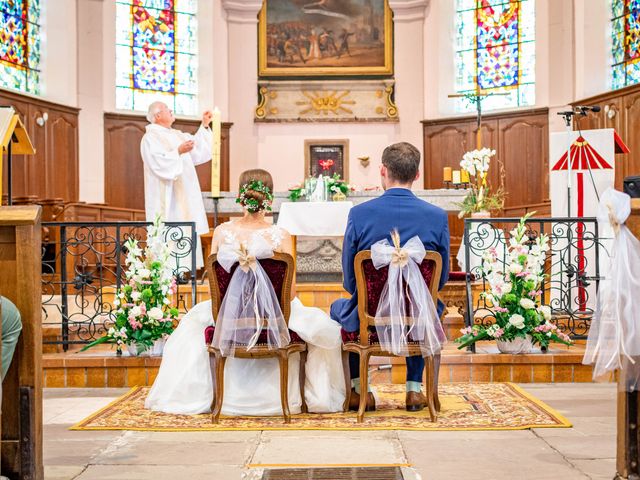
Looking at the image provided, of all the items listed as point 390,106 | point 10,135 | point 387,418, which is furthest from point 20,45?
point 387,418

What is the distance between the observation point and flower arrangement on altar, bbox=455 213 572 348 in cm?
636

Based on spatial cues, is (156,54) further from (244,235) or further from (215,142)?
(244,235)

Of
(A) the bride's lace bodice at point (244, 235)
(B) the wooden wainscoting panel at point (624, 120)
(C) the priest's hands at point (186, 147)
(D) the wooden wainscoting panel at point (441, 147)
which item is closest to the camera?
(A) the bride's lace bodice at point (244, 235)

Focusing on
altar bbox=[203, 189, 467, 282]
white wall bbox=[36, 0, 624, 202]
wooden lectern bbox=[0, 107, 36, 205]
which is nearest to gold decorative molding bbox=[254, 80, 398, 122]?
white wall bbox=[36, 0, 624, 202]

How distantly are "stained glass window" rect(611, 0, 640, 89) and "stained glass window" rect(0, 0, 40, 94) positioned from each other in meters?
8.75

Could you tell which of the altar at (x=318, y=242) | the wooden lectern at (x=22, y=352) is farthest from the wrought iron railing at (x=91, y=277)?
the wooden lectern at (x=22, y=352)

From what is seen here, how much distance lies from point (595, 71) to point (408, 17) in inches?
137

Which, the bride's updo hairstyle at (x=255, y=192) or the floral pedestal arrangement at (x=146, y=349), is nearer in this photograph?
the bride's updo hairstyle at (x=255, y=192)

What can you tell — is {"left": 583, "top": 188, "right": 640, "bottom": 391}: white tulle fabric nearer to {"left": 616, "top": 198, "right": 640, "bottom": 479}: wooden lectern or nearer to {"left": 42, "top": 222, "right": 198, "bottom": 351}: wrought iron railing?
{"left": 616, "top": 198, "right": 640, "bottom": 479}: wooden lectern

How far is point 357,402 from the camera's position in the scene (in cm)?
521

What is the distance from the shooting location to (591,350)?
3.26m

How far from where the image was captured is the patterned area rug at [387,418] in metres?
4.68

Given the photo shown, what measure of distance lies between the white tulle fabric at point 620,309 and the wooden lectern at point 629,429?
5 cm

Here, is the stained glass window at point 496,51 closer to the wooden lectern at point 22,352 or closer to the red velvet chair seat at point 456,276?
the red velvet chair seat at point 456,276
